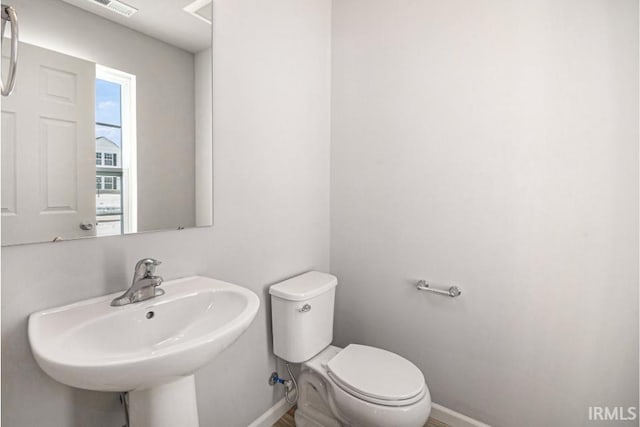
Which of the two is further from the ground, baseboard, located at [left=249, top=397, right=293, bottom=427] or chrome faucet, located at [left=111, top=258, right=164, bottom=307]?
chrome faucet, located at [left=111, top=258, right=164, bottom=307]

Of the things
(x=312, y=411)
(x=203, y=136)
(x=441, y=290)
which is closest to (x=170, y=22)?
(x=203, y=136)

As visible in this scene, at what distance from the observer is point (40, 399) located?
85cm

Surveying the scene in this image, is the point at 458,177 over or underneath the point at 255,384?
over

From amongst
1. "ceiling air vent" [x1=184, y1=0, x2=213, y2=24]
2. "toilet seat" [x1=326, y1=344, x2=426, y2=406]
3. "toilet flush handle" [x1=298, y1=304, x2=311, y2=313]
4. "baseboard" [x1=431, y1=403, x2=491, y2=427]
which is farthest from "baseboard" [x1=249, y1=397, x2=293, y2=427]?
"ceiling air vent" [x1=184, y1=0, x2=213, y2=24]

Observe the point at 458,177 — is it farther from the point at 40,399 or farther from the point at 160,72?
the point at 40,399

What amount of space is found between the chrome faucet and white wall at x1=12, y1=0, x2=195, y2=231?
0.54ft

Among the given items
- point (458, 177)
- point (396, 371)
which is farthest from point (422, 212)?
point (396, 371)

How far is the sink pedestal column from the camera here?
35.0 inches

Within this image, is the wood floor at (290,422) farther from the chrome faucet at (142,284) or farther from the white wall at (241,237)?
the chrome faucet at (142,284)

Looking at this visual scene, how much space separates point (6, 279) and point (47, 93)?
52cm

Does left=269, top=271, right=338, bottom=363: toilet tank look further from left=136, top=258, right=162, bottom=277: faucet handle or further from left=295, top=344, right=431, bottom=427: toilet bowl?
left=136, top=258, right=162, bottom=277: faucet handle

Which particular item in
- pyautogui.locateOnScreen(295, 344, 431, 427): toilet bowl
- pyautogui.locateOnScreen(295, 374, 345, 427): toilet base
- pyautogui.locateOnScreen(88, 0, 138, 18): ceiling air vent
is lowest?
pyautogui.locateOnScreen(295, 374, 345, 427): toilet base

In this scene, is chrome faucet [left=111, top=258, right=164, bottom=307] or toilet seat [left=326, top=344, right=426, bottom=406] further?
toilet seat [left=326, top=344, right=426, bottom=406]

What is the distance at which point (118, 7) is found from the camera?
1011 millimetres
